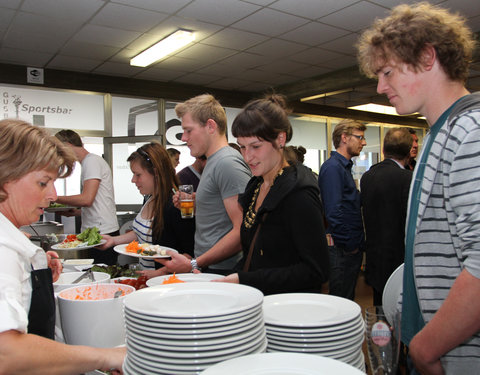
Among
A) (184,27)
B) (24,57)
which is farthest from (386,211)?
(24,57)

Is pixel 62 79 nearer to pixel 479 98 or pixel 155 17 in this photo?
pixel 155 17

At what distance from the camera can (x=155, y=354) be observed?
731mm

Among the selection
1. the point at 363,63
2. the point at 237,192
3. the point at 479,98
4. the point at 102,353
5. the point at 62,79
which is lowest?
the point at 102,353

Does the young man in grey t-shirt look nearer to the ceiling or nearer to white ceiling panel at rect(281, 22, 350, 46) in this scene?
the ceiling

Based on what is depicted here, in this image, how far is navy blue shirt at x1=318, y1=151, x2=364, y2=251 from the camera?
3.27m

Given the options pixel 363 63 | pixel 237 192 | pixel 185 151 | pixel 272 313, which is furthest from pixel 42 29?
pixel 272 313

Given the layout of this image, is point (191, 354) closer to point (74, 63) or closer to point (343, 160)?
point (343, 160)

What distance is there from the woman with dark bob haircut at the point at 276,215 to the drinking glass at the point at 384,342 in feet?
1.61

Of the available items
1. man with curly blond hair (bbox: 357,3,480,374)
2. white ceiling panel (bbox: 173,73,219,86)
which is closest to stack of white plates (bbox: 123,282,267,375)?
man with curly blond hair (bbox: 357,3,480,374)

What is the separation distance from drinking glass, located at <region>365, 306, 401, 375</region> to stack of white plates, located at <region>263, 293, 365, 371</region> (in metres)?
0.07

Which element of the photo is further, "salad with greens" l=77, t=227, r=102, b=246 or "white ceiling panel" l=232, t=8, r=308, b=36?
"white ceiling panel" l=232, t=8, r=308, b=36

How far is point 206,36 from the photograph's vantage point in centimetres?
496

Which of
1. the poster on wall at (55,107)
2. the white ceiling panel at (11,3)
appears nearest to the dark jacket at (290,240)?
the white ceiling panel at (11,3)

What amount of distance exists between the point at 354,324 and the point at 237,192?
1056mm
